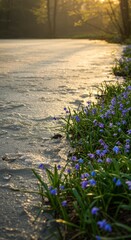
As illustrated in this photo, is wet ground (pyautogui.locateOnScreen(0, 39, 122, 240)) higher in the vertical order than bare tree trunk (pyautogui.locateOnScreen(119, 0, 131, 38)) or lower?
lower

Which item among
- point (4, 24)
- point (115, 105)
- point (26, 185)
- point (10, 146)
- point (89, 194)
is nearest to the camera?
point (89, 194)

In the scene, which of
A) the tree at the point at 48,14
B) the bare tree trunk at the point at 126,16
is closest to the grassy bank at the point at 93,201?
the bare tree trunk at the point at 126,16

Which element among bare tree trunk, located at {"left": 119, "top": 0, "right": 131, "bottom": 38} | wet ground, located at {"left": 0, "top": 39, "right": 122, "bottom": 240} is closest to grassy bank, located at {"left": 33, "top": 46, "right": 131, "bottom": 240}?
wet ground, located at {"left": 0, "top": 39, "right": 122, "bottom": 240}

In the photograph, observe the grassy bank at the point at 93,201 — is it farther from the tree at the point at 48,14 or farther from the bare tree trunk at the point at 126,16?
the tree at the point at 48,14

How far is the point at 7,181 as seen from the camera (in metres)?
2.02

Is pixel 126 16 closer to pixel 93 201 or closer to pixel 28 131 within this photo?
pixel 28 131

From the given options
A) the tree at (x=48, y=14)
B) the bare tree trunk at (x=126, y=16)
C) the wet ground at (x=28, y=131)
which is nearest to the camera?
the wet ground at (x=28, y=131)

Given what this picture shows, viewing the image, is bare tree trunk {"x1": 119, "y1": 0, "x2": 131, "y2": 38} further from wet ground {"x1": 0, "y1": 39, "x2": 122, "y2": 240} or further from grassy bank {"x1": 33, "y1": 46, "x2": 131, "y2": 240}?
Answer: grassy bank {"x1": 33, "y1": 46, "x2": 131, "y2": 240}

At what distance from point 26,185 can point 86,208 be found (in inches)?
20.3

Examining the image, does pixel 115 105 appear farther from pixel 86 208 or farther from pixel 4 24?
pixel 4 24

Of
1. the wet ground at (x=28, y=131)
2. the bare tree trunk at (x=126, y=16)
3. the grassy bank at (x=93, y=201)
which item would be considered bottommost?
the wet ground at (x=28, y=131)

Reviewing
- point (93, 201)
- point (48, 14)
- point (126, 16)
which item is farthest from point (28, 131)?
point (48, 14)

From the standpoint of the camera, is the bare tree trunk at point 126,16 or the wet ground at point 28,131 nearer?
the wet ground at point 28,131

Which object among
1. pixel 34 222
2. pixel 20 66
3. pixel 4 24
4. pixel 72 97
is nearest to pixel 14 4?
pixel 4 24
